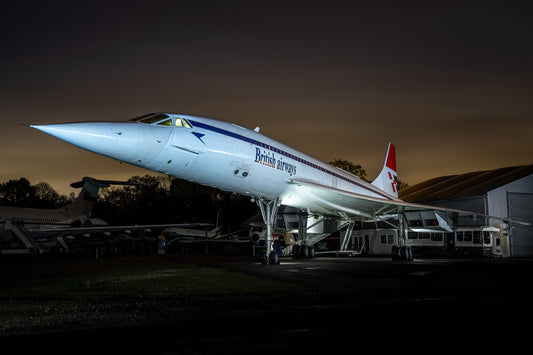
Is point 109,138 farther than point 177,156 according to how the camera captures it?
No

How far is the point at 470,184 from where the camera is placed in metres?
32.0

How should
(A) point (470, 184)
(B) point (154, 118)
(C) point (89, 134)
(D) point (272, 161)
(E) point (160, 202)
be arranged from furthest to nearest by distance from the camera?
1. (E) point (160, 202)
2. (A) point (470, 184)
3. (D) point (272, 161)
4. (B) point (154, 118)
5. (C) point (89, 134)

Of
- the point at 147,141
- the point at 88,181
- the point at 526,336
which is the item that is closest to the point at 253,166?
the point at 147,141

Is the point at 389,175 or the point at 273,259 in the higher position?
the point at 389,175

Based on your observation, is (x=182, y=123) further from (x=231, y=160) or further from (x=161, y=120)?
(x=231, y=160)

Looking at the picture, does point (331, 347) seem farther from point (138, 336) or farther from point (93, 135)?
point (93, 135)

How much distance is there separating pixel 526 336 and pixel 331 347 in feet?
6.24

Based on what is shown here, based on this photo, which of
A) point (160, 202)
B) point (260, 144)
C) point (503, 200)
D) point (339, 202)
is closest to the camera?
point (260, 144)

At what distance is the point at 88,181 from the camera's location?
32.7 meters

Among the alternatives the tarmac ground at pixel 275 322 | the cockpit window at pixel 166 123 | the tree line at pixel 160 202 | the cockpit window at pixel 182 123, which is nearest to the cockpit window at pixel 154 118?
the cockpit window at pixel 166 123

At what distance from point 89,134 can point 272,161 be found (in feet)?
20.9

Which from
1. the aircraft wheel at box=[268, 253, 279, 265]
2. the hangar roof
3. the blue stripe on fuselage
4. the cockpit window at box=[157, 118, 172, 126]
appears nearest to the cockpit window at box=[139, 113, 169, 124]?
the cockpit window at box=[157, 118, 172, 126]

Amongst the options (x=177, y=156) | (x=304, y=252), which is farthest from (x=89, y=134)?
(x=304, y=252)

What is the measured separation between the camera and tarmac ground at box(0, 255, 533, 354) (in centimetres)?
373
